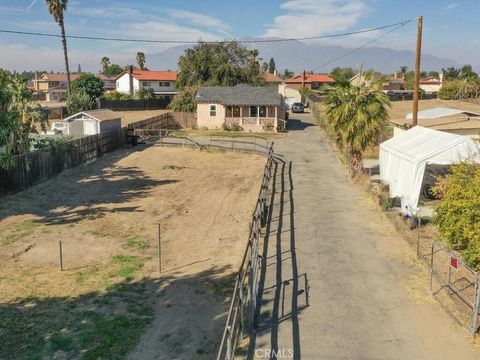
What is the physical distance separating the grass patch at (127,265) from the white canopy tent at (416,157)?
1017 cm

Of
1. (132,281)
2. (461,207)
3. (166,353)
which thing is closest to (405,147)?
(461,207)

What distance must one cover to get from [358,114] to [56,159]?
17022 mm

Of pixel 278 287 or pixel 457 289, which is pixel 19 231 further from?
pixel 457 289

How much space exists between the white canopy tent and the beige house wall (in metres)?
29.9

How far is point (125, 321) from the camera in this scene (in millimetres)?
10570

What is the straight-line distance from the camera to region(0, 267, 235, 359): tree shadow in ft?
30.8

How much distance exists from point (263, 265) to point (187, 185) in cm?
1261

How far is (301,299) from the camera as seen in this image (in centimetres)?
1148

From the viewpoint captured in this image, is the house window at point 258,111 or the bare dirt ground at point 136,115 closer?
the house window at point 258,111

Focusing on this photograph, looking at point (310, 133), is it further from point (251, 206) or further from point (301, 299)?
point (301, 299)

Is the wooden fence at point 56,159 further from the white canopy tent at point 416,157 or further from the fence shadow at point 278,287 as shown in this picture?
the white canopy tent at point 416,157

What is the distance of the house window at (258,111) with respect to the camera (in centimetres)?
4934

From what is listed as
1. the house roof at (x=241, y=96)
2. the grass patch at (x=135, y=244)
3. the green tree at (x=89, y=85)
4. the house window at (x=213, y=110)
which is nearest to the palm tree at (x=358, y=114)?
the grass patch at (x=135, y=244)

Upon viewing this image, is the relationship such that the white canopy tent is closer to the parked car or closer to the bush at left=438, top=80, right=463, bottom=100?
the parked car
